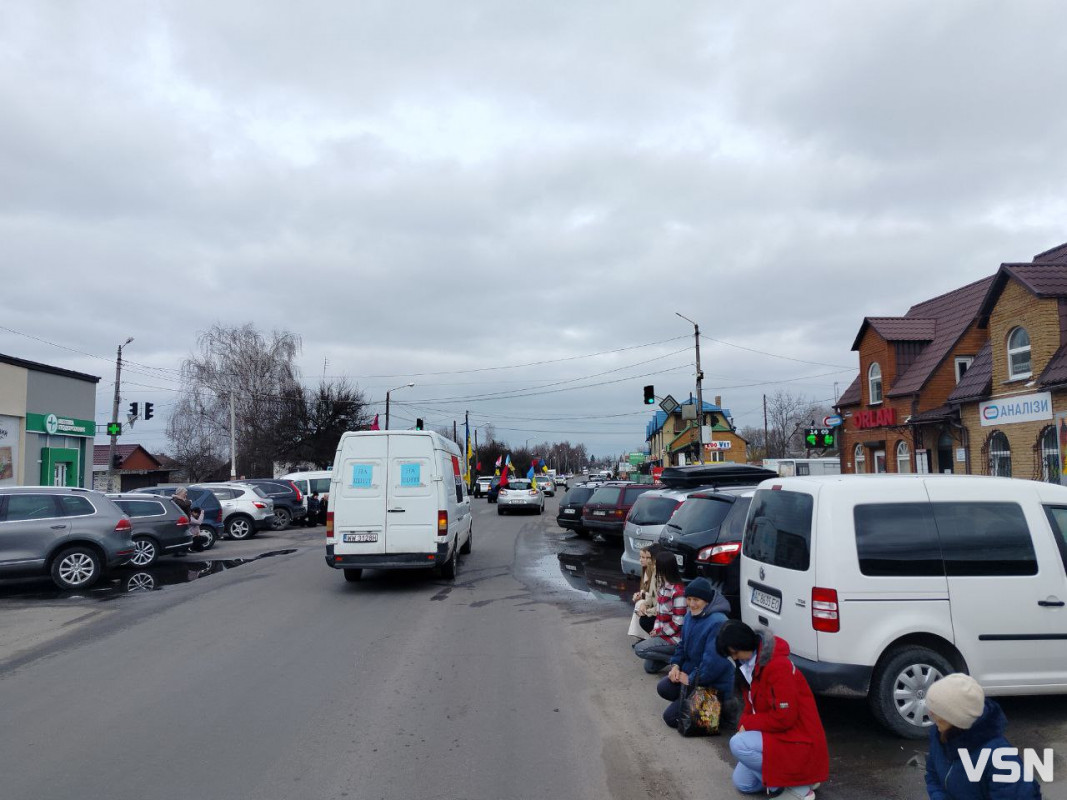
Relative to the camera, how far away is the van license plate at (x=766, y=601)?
612 cm

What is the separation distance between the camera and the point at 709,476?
14.5 metres

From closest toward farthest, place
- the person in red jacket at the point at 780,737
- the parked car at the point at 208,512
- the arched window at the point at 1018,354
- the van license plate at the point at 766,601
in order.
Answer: the person in red jacket at the point at 780,737
the van license plate at the point at 766,601
the arched window at the point at 1018,354
the parked car at the point at 208,512

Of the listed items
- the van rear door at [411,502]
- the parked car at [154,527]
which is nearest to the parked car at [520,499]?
the parked car at [154,527]

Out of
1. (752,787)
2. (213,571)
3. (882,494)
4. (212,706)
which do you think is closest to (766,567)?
(882,494)

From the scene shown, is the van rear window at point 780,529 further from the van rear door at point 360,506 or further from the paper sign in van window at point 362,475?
the paper sign in van window at point 362,475

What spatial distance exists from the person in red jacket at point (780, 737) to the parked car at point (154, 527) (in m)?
14.3

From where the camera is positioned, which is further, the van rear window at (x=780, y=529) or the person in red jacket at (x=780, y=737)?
the van rear window at (x=780, y=529)

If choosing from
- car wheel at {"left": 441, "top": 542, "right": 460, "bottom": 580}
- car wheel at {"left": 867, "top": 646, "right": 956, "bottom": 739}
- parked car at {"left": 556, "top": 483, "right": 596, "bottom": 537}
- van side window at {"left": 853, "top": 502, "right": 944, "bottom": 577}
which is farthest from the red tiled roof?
car wheel at {"left": 867, "top": 646, "right": 956, "bottom": 739}

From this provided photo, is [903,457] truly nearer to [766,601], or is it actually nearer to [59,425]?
[766,601]

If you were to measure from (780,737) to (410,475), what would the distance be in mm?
9048

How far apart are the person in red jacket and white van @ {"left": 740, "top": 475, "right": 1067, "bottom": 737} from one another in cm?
112

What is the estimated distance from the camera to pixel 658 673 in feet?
24.7

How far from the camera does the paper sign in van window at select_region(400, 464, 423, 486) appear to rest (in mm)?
12859

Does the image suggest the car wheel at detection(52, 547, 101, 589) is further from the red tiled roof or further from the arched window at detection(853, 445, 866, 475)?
the arched window at detection(853, 445, 866, 475)
